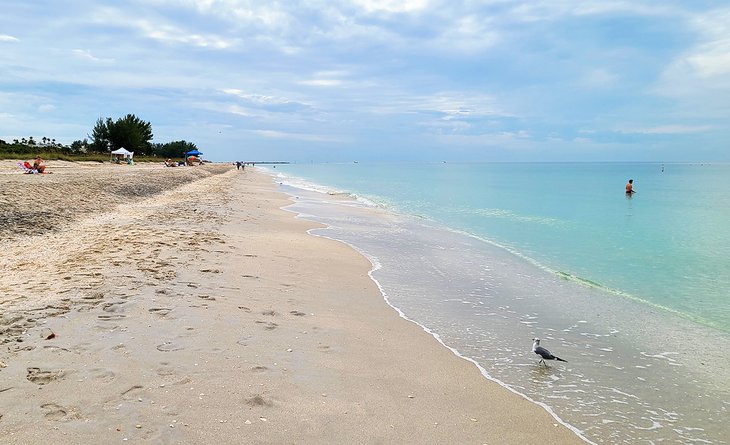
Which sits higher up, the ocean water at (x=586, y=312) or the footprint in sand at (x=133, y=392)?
the footprint in sand at (x=133, y=392)

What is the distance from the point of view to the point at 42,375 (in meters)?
4.25

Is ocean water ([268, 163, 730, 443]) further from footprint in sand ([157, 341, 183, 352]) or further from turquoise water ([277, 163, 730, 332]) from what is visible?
footprint in sand ([157, 341, 183, 352])

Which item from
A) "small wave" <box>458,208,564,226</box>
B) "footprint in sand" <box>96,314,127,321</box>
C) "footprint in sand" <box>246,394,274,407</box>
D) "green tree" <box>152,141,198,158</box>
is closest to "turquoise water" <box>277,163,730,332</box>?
"small wave" <box>458,208,564,226</box>

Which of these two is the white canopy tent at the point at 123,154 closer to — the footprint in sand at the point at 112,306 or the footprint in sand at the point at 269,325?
the footprint in sand at the point at 112,306

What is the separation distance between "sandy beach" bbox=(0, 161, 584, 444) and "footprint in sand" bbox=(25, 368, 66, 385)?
15mm

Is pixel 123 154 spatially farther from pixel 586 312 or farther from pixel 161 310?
pixel 586 312

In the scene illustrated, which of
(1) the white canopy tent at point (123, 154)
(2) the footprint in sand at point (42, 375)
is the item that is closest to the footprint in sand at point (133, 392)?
(2) the footprint in sand at point (42, 375)

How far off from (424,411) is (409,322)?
3004mm

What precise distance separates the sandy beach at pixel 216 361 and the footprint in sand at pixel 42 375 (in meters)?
0.02

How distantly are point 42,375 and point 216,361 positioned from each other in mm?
1535

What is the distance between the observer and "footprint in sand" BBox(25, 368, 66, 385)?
4.15m

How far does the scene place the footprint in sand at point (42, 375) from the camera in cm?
415

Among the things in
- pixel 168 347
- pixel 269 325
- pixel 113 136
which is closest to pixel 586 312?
pixel 269 325

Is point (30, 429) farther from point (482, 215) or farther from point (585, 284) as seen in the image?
point (482, 215)
